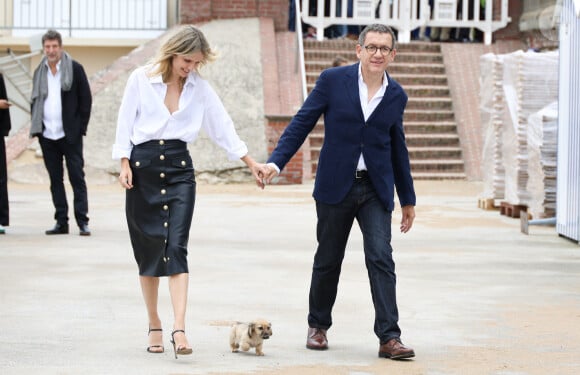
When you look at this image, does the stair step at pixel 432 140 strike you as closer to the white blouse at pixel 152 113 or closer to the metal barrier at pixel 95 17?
the metal barrier at pixel 95 17

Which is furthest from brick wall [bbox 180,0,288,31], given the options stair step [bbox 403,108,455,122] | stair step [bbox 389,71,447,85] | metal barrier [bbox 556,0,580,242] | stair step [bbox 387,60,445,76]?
metal barrier [bbox 556,0,580,242]

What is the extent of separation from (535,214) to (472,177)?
7.18m

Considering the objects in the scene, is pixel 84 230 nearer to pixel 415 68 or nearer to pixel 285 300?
pixel 285 300

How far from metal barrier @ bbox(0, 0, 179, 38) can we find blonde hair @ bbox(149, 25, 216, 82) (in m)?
20.9

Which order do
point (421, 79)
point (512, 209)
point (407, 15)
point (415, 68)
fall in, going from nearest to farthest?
point (512, 209) → point (421, 79) → point (415, 68) → point (407, 15)

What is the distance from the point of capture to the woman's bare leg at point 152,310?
6992 mm

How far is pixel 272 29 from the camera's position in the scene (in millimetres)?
25875

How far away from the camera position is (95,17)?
90.9 ft

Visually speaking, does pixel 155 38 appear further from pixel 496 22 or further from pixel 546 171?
pixel 546 171


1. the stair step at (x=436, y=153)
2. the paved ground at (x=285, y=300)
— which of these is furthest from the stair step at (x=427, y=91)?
the paved ground at (x=285, y=300)

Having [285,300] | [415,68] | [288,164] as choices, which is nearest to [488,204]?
[288,164]

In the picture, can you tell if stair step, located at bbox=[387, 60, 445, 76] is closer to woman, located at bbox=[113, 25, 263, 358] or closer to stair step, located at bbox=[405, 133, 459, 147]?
stair step, located at bbox=[405, 133, 459, 147]

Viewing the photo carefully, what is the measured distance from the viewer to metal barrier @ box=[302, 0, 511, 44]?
2617cm

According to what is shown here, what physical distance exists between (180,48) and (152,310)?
132cm
